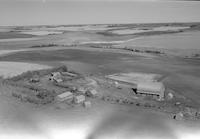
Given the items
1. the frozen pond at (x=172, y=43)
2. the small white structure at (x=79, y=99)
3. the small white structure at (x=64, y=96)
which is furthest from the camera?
the frozen pond at (x=172, y=43)

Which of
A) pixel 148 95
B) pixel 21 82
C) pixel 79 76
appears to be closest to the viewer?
pixel 148 95

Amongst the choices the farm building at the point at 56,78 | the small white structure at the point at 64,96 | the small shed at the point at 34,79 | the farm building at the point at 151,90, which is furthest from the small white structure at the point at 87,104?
the small shed at the point at 34,79

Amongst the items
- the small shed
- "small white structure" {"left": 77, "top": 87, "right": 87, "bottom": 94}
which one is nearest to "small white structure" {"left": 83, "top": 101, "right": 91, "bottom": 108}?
"small white structure" {"left": 77, "top": 87, "right": 87, "bottom": 94}

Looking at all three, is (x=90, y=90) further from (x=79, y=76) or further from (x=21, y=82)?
(x=21, y=82)

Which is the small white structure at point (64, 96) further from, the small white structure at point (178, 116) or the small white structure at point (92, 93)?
the small white structure at point (178, 116)

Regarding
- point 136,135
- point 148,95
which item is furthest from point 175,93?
point 136,135

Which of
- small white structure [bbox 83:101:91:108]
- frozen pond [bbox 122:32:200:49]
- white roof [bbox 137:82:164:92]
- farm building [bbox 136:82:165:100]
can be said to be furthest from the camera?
frozen pond [bbox 122:32:200:49]

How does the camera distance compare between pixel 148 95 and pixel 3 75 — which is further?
pixel 3 75

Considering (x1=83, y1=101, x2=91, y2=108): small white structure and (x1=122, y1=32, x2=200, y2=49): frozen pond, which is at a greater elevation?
(x1=122, y1=32, x2=200, y2=49): frozen pond

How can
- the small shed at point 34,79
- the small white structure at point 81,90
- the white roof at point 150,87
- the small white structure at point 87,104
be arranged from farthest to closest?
the small shed at point 34,79 < the small white structure at point 81,90 < the white roof at point 150,87 < the small white structure at point 87,104

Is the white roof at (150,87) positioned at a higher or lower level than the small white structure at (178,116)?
higher

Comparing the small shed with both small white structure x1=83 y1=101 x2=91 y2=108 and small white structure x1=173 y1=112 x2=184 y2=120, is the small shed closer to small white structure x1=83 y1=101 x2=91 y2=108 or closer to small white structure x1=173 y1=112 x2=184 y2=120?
small white structure x1=83 y1=101 x2=91 y2=108
